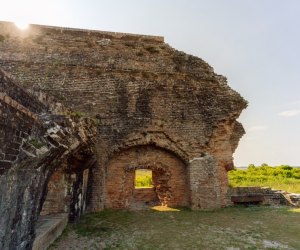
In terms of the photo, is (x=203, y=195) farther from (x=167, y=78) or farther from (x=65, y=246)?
(x=65, y=246)

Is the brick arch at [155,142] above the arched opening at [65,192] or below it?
above

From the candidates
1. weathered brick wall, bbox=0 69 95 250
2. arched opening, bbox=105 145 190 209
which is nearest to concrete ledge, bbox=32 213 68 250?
weathered brick wall, bbox=0 69 95 250

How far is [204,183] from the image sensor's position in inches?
380

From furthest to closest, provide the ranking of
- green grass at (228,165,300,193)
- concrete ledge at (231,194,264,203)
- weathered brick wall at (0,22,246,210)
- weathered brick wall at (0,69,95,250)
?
green grass at (228,165,300,193) → concrete ledge at (231,194,264,203) → weathered brick wall at (0,22,246,210) → weathered brick wall at (0,69,95,250)

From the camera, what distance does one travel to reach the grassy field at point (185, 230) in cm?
577

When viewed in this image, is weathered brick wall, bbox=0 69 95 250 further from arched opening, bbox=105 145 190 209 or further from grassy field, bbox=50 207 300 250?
arched opening, bbox=105 145 190 209

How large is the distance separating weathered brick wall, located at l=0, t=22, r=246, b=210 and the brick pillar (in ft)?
0.38

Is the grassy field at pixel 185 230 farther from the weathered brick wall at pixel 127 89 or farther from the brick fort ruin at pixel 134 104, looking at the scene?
the weathered brick wall at pixel 127 89

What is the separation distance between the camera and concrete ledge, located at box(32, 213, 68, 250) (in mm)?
5047

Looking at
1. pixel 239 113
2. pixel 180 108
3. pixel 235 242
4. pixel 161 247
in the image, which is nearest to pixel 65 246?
pixel 161 247

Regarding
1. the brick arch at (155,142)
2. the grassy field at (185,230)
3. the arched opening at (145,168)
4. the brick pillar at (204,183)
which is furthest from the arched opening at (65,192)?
the brick pillar at (204,183)

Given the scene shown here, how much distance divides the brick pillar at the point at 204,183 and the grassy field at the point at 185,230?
40 cm

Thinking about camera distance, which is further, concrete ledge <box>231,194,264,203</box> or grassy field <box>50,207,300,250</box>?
concrete ledge <box>231,194,264,203</box>

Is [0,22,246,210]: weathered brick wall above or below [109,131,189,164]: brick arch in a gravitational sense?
above
